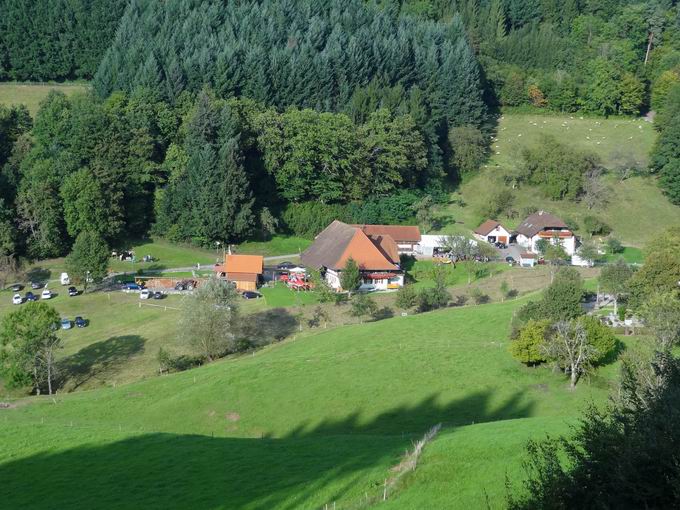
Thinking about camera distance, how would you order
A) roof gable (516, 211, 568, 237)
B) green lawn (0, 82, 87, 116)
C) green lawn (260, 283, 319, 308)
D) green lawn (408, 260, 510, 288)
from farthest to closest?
green lawn (0, 82, 87, 116), roof gable (516, 211, 568, 237), green lawn (408, 260, 510, 288), green lawn (260, 283, 319, 308)

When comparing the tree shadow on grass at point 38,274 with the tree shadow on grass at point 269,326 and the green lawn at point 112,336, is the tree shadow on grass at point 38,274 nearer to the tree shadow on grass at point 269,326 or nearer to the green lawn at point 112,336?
the green lawn at point 112,336

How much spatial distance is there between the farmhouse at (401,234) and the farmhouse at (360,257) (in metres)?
2.81

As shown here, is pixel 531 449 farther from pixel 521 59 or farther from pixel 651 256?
pixel 521 59

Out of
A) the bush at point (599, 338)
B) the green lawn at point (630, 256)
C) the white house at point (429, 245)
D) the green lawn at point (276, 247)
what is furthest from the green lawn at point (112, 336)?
the green lawn at point (630, 256)

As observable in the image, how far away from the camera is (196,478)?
1036 inches

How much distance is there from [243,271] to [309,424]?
102ft

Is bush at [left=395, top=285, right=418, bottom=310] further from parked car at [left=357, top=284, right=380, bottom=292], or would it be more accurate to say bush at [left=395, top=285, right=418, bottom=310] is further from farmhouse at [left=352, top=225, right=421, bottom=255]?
farmhouse at [left=352, top=225, right=421, bottom=255]

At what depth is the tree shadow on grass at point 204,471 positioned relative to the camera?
2391cm

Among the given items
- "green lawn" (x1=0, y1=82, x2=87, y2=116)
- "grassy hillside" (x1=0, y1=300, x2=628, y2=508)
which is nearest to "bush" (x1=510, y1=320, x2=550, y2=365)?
"grassy hillside" (x1=0, y1=300, x2=628, y2=508)

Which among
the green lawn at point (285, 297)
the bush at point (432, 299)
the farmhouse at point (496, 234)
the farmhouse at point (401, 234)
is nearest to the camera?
the bush at point (432, 299)

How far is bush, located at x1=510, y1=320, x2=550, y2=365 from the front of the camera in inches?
1600

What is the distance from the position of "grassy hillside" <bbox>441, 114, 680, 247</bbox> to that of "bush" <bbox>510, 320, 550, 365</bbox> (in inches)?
1369

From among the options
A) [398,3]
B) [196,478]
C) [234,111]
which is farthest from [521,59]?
[196,478]

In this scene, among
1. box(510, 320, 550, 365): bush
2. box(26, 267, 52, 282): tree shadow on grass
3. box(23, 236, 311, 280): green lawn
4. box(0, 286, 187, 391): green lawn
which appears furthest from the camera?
box(23, 236, 311, 280): green lawn
